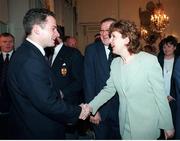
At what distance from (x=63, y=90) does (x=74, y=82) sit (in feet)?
0.69

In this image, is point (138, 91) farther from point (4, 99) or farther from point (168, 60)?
point (168, 60)

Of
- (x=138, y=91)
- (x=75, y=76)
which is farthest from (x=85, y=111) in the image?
(x=75, y=76)

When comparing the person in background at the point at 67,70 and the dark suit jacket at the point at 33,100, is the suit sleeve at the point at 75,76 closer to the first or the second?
the person in background at the point at 67,70

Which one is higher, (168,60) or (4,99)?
(168,60)

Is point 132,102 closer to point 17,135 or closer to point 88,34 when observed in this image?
point 17,135

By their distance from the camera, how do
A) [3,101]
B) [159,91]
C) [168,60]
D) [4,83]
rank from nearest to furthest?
[159,91], [3,101], [4,83], [168,60]

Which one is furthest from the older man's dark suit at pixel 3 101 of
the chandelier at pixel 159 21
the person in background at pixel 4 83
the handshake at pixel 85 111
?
the chandelier at pixel 159 21

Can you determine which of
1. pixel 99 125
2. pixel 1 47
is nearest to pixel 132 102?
pixel 99 125

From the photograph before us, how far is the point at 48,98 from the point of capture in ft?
9.71

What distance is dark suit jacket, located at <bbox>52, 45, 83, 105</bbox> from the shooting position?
14.7ft

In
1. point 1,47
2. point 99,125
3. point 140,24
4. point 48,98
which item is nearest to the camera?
point 48,98

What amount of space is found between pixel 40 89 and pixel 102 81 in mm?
1425

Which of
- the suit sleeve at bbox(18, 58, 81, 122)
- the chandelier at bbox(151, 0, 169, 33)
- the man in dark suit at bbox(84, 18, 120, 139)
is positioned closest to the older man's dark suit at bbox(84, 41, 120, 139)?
the man in dark suit at bbox(84, 18, 120, 139)

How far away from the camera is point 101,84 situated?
4.24m
